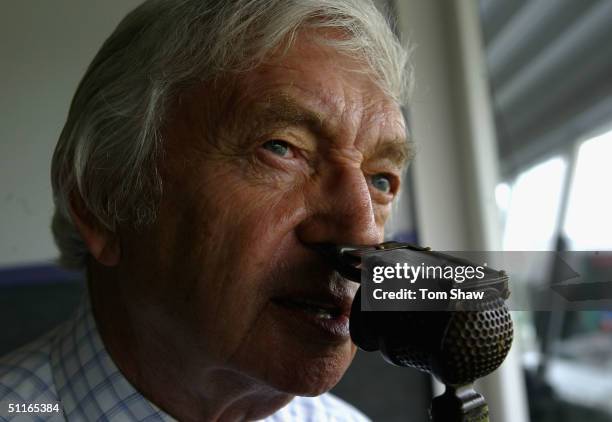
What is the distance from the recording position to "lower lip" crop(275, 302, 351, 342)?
76 cm

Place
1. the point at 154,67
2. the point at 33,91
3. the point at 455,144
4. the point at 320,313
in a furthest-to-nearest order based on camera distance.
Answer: the point at 455,144 → the point at 33,91 → the point at 154,67 → the point at 320,313

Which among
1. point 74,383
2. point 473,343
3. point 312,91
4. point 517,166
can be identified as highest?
point 312,91

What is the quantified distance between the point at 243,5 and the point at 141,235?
0.39 metres

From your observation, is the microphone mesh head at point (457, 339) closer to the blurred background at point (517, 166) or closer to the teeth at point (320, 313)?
the teeth at point (320, 313)

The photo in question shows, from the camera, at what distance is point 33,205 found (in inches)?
50.3

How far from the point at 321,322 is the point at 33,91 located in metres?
0.89

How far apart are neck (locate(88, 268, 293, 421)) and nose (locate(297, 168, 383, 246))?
0.82 feet

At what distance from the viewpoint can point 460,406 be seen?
57cm

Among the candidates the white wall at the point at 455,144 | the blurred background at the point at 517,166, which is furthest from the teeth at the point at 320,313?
the white wall at the point at 455,144

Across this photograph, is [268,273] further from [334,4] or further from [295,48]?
[334,4]

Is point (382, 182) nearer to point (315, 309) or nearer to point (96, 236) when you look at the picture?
point (315, 309)

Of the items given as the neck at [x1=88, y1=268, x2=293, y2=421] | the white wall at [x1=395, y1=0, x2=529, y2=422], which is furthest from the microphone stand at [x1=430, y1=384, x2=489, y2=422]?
the white wall at [x1=395, y1=0, x2=529, y2=422]

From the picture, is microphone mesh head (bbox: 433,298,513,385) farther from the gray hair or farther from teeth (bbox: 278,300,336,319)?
the gray hair

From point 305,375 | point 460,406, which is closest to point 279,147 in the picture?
point 305,375
